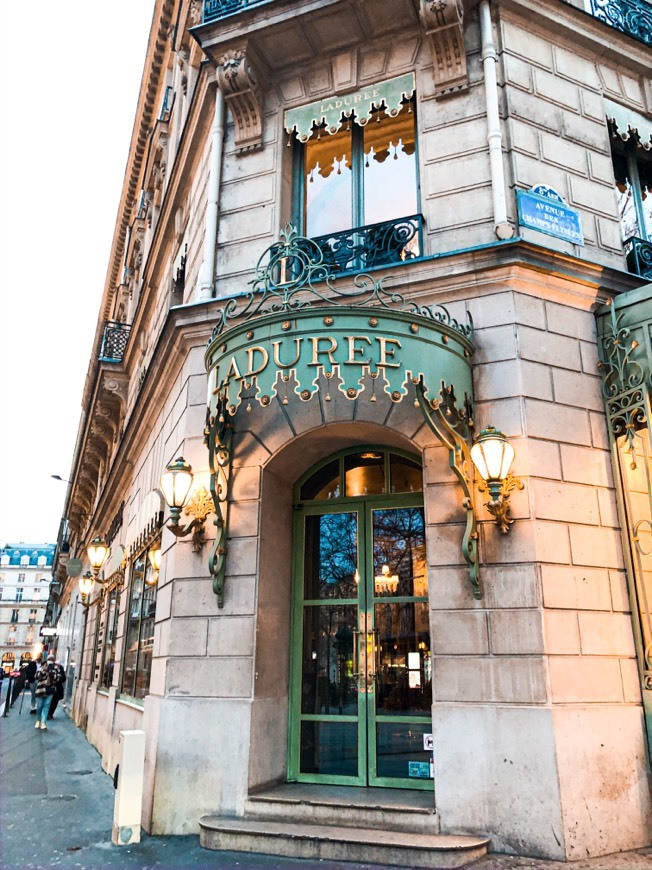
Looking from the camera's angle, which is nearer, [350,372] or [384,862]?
[384,862]

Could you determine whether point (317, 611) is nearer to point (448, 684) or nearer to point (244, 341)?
point (448, 684)

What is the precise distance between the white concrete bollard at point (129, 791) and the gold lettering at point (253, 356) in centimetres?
413

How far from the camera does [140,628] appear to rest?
37.4 feet

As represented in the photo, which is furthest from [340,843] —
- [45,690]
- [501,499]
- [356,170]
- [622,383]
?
[45,690]

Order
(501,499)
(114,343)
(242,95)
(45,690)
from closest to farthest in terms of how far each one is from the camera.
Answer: (501,499) < (242,95) < (114,343) < (45,690)

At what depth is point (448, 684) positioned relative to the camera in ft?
22.3

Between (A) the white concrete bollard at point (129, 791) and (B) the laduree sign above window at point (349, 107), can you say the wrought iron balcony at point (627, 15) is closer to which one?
(B) the laduree sign above window at point (349, 107)

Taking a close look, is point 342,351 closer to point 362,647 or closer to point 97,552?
point 362,647

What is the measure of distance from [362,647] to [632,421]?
404 centimetres

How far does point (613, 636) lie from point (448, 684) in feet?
5.85

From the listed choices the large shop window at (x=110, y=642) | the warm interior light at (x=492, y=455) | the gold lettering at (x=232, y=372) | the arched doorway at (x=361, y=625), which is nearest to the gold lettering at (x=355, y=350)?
the gold lettering at (x=232, y=372)

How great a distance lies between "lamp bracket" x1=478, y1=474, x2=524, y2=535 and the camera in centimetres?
671

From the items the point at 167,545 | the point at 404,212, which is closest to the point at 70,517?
the point at 167,545

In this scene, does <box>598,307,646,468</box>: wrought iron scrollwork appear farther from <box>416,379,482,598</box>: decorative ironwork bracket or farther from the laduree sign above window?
the laduree sign above window
